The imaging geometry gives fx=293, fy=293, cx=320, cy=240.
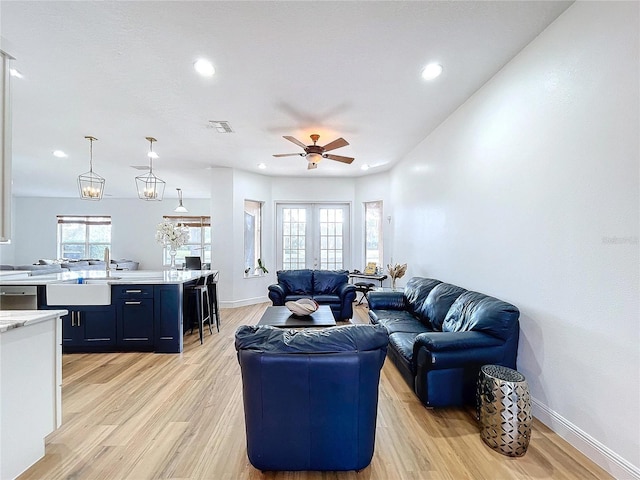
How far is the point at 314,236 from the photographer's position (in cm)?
750

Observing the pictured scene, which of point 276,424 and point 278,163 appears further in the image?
point 278,163

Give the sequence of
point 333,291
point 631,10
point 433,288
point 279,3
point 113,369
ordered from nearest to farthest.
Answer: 1. point 631,10
2. point 279,3
3. point 113,369
4. point 433,288
5. point 333,291

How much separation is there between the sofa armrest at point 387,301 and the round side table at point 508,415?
2259 mm

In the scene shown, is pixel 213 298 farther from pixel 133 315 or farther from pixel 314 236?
pixel 314 236

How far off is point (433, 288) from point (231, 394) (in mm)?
2690

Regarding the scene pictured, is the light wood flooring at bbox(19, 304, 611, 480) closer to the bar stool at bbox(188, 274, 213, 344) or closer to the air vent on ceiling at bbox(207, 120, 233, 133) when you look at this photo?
the bar stool at bbox(188, 274, 213, 344)

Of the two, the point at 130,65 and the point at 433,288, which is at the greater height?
the point at 130,65

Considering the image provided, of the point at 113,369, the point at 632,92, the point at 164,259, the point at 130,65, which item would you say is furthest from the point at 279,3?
the point at 164,259

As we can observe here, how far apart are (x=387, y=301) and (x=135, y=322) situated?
11.4 feet

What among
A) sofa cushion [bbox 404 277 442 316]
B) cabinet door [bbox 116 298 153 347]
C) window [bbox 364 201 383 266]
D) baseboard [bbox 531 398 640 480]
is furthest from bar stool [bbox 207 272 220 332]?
baseboard [bbox 531 398 640 480]

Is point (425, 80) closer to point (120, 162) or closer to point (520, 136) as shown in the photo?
point (520, 136)

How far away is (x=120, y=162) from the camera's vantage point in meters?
6.00

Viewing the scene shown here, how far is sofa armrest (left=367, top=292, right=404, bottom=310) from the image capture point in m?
4.31

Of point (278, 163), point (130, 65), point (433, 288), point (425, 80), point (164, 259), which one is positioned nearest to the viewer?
point (130, 65)
